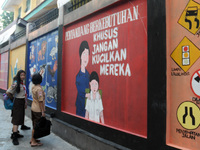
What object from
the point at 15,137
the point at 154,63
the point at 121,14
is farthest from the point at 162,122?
the point at 15,137

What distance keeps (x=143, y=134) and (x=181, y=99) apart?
90 centimetres

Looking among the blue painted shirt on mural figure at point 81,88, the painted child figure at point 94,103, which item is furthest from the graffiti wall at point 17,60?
the painted child figure at point 94,103

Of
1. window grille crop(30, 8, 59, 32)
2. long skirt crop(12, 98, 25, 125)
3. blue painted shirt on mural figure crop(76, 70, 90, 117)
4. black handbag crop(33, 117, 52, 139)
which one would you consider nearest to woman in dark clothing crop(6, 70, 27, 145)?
long skirt crop(12, 98, 25, 125)

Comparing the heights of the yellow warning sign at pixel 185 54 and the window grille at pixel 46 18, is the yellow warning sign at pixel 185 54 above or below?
below

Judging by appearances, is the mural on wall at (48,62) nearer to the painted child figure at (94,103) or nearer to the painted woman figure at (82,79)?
the painted woman figure at (82,79)

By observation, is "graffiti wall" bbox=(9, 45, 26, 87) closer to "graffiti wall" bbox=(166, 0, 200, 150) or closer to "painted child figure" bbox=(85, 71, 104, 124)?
"painted child figure" bbox=(85, 71, 104, 124)

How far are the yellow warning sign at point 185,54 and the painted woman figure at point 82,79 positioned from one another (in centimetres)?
235

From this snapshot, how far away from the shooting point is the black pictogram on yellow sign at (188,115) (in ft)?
7.73

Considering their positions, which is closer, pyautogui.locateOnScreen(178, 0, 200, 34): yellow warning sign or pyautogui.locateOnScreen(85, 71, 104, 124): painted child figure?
pyautogui.locateOnScreen(178, 0, 200, 34): yellow warning sign

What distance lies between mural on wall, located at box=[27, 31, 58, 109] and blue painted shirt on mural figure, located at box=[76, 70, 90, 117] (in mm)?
1503

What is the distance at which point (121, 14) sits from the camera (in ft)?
11.9

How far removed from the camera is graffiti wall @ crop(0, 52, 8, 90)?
42.4 ft

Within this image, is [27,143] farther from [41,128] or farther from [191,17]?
[191,17]

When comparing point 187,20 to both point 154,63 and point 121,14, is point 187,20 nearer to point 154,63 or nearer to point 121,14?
point 154,63
